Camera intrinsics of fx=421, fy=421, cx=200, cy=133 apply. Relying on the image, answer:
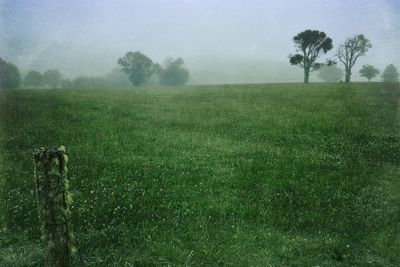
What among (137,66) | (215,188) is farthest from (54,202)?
(137,66)

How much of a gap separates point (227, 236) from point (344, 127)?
14.3 m

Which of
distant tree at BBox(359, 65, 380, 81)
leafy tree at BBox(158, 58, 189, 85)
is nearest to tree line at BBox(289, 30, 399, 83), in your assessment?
leafy tree at BBox(158, 58, 189, 85)

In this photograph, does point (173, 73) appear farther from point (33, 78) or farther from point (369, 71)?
point (369, 71)

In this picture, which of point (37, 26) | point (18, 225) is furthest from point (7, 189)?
point (37, 26)

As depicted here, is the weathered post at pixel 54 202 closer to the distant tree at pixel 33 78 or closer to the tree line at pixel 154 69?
the tree line at pixel 154 69

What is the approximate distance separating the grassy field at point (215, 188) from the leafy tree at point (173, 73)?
15756mm

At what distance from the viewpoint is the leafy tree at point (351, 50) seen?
160 ft

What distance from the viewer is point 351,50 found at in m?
51.5

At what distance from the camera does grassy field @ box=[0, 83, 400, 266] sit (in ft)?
30.0

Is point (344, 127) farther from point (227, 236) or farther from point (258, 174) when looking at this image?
point (227, 236)

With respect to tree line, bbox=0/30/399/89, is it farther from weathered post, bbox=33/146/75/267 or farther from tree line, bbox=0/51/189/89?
weathered post, bbox=33/146/75/267

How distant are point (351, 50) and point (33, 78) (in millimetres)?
37562

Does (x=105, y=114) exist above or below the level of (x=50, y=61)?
below

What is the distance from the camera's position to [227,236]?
9.68m
